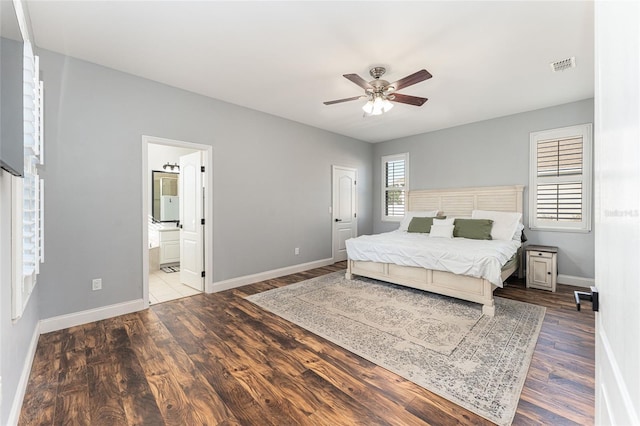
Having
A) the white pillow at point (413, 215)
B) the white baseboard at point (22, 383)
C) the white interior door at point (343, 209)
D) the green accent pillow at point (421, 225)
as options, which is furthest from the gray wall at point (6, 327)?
the white pillow at point (413, 215)

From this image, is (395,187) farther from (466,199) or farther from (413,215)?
(466,199)

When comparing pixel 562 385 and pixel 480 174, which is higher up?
pixel 480 174

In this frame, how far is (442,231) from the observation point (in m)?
4.66

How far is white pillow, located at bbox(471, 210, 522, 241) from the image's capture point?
4297 millimetres

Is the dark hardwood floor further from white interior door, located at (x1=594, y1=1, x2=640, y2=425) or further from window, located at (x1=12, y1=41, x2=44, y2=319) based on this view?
white interior door, located at (x1=594, y1=1, x2=640, y2=425)

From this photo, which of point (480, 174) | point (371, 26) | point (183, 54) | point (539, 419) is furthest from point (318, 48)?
point (480, 174)

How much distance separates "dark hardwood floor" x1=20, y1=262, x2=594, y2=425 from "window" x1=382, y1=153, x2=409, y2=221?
3.74 m

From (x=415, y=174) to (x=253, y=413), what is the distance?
540cm

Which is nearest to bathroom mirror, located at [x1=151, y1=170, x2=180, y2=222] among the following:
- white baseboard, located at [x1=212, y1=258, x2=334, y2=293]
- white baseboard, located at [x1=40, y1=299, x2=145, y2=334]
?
white baseboard, located at [x1=212, y1=258, x2=334, y2=293]

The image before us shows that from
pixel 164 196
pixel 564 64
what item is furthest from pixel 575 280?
pixel 164 196

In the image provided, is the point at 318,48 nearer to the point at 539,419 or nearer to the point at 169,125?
the point at 169,125

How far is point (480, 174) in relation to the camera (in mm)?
5148

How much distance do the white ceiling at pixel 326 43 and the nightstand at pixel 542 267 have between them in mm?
2226

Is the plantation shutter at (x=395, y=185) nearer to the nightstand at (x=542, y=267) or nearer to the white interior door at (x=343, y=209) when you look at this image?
the white interior door at (x=343, y=209)
